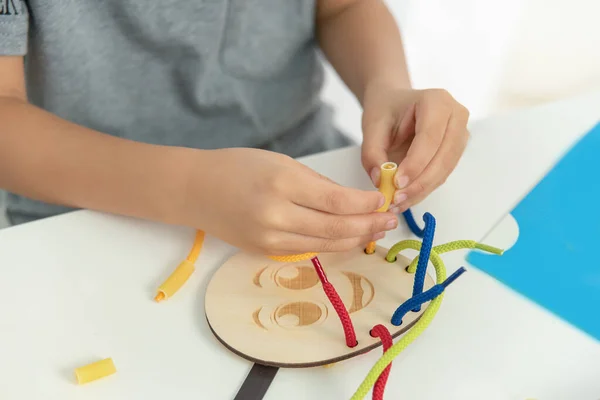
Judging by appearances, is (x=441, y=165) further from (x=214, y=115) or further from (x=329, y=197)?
(x=214, y=115)

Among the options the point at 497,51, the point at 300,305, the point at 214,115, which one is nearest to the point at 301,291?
the point at 300,305

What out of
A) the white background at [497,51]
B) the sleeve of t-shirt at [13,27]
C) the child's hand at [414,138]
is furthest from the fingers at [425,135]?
the white background at [497,51]

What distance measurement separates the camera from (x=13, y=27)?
0.52m

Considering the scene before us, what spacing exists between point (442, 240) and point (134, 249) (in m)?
0.24

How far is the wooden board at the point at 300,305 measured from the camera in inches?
15.2

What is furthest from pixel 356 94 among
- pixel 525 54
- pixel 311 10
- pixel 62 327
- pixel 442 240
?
pixel 525 54

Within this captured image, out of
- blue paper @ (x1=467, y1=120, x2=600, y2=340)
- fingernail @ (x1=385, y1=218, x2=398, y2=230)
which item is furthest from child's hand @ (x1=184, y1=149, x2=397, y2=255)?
blue paper @ (x1=467, y1=120, x2=600, y2=340)

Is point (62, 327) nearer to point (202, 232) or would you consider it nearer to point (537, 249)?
point (202, 232)

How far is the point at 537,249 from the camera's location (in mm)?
479

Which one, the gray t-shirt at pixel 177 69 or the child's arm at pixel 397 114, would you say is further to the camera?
the gray t-shirt at pixel 177 69

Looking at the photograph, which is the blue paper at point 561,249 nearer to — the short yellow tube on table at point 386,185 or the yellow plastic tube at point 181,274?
the short yellow tube on table at point 386,185

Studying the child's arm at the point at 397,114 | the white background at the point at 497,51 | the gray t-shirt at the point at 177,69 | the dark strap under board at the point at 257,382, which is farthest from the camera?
the white background at the point at 497,51

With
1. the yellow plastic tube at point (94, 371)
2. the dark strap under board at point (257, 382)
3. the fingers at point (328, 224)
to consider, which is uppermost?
the fingers at point (328, 224)

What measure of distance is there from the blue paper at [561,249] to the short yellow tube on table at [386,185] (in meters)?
0.07
